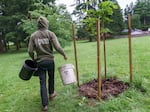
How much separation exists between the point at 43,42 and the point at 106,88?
4.99 ft

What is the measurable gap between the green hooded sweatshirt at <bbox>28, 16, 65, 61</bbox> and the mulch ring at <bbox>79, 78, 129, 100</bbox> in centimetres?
96

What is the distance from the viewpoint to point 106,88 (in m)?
4.74

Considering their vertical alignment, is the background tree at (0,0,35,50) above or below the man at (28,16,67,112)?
above

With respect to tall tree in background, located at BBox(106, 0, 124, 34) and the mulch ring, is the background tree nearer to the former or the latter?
the mulch ring

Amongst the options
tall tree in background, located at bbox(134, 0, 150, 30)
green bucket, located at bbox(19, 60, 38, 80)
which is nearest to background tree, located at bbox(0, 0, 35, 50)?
green bucket, located at bbox(19, 60, 38, 80)

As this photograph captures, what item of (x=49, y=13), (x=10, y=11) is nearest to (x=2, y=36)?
(x=10, y=11)

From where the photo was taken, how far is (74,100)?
4.34 meters

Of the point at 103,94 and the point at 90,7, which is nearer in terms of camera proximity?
the point at 103,94

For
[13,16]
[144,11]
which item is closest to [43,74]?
[13,16]

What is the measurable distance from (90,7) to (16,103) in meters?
2.25

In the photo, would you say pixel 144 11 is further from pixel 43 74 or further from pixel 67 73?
pixel 43 74

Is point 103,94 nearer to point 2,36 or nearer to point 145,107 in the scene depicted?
point 145,107

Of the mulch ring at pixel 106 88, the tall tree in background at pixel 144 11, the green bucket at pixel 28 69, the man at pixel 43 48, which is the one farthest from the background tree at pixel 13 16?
the tall tree in background at pixel 144 11

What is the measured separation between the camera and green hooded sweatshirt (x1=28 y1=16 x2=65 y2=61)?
410 centimetres
